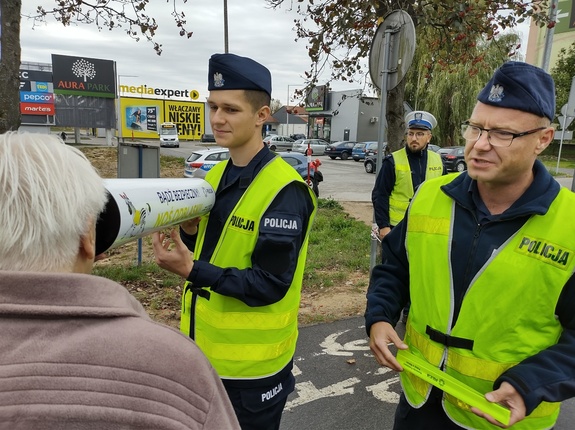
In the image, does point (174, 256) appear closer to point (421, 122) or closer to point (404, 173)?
point (404, 173)

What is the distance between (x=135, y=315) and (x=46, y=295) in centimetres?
16

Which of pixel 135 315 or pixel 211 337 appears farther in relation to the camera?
pixel 211 337

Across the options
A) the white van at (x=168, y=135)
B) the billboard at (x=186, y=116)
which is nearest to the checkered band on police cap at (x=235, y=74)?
the white van at (x=168, y=135)

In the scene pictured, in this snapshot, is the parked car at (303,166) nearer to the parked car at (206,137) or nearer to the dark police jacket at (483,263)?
the dark police jacket at (483,263)

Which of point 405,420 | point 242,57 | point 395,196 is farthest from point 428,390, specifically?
Answer: point 395,196

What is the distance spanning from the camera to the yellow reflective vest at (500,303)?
1.43 m

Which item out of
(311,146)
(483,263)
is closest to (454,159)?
(311,146)

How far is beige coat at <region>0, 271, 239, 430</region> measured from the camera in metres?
0.71

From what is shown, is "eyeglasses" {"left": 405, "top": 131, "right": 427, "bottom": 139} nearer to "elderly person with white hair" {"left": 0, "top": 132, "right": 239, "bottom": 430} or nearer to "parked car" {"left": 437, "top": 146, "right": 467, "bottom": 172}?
"elderly person with white hair" {"left": 0, "top": 132, "right": 239, "bottom": 430}

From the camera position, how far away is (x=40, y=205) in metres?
0.82

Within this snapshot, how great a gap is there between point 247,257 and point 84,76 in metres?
27.8

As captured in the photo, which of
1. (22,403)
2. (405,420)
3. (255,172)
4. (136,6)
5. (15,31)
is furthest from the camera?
(136,6)

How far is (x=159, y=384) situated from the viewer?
0.77 m

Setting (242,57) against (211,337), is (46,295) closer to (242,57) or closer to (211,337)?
(211,337)
